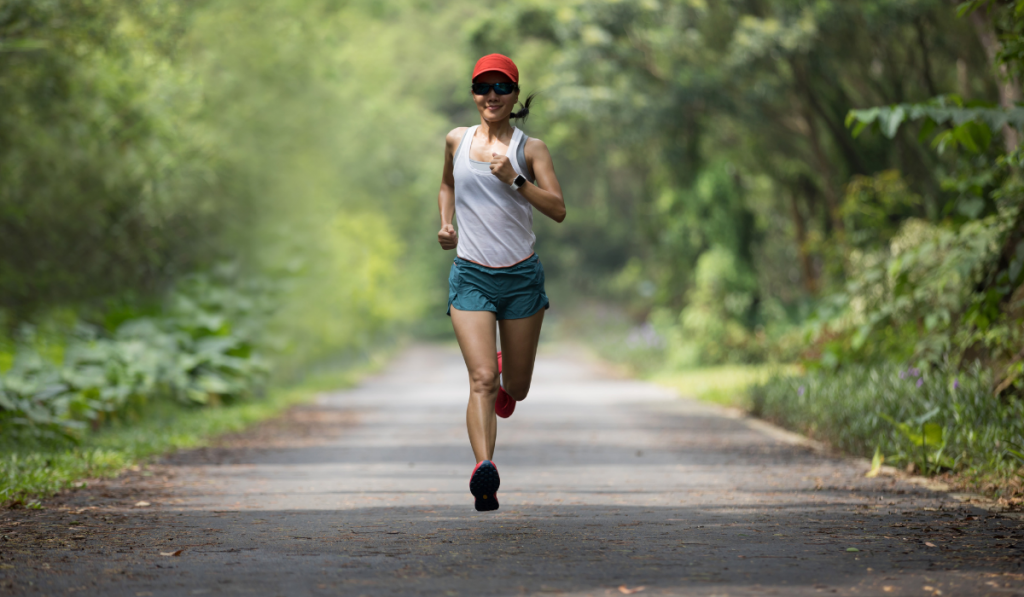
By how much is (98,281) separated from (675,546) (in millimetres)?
10993

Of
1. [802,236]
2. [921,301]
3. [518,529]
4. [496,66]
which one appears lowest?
[518,529]

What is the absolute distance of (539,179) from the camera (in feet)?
21.4

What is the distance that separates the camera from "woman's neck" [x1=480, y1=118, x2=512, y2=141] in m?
6.59

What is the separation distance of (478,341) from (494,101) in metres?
1.31

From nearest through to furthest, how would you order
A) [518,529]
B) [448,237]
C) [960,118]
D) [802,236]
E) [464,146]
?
[518,529], [448,237], [464,146], [960,118], [802,236]

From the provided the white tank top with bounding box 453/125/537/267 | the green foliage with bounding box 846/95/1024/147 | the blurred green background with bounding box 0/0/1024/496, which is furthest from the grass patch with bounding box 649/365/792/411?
the white tank top with bounding box 453/125/537/267

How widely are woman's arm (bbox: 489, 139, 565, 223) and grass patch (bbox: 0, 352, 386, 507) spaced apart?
3570 mm

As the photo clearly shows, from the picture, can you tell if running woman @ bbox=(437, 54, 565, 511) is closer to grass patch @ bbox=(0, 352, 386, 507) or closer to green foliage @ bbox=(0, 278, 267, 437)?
grass patch @ bbox=(0, 352, 386, 507)

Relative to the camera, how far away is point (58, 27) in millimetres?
11984

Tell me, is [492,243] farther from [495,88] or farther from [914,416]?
[914,416]

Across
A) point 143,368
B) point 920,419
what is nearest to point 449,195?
point 920,419

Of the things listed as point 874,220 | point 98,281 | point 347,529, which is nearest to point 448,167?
point 347,529

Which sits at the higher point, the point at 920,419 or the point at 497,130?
Answer: the point at 497,130

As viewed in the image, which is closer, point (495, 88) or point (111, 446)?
point (495, 88)
